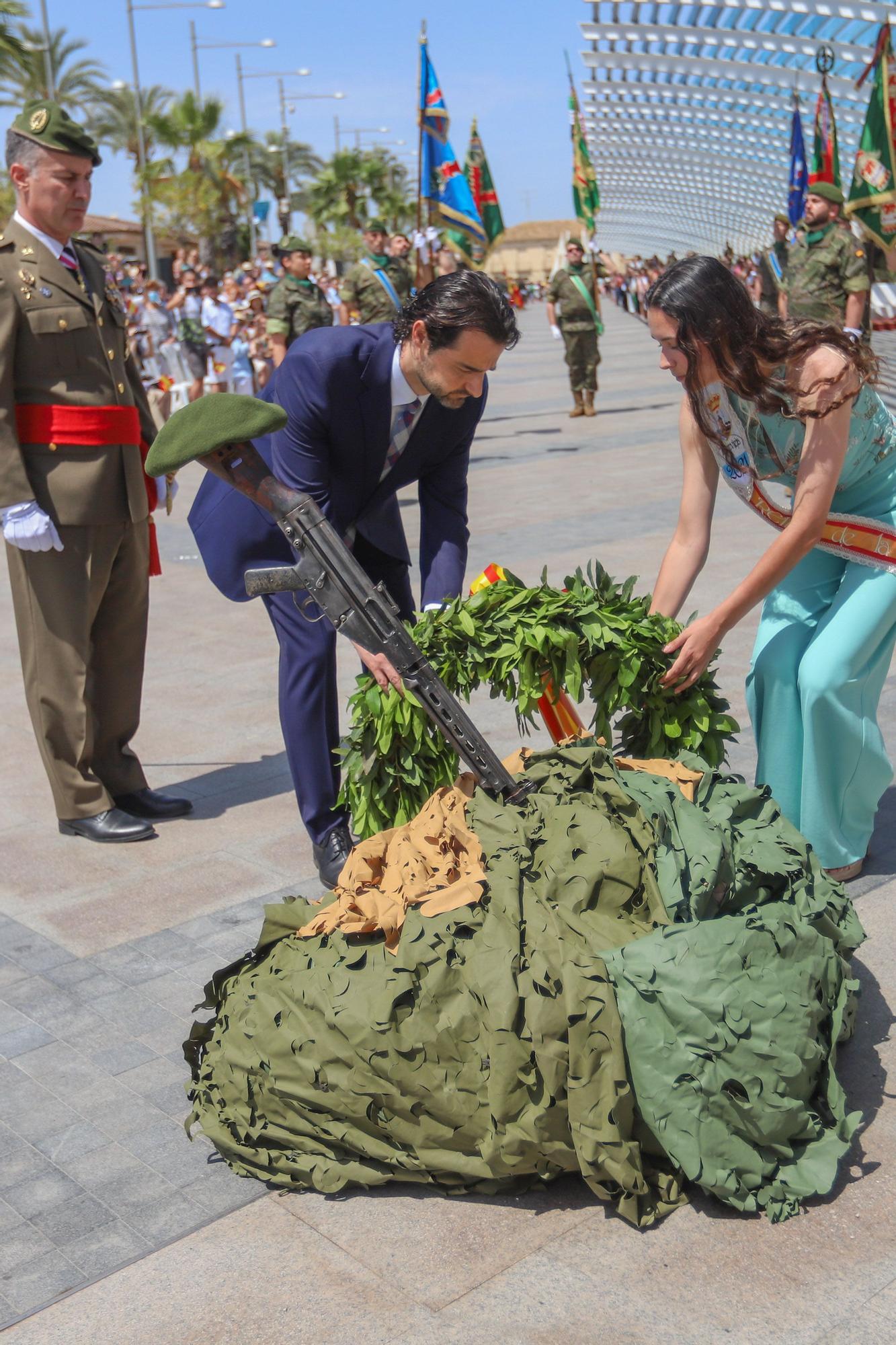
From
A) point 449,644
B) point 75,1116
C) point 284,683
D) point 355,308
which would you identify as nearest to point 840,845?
point 449,644

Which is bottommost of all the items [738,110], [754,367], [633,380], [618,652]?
[633,380]

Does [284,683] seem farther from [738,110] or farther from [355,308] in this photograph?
[738,110]

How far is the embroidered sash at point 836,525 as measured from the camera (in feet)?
12.0

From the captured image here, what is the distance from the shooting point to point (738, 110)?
3294 centimetres

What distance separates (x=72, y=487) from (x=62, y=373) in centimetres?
37

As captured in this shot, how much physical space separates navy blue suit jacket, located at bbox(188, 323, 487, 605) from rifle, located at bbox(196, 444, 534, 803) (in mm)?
643

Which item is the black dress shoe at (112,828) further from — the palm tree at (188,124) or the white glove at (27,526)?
the palm tree at (188,124)

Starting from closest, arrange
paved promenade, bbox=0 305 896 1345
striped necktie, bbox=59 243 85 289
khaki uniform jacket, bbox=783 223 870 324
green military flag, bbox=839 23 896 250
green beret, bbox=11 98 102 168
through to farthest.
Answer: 1. paved promenade, bbox=0 305 896 1345
2. green beret, bbox=11 98 102 168
3. striped necktie, bbox=59 243 85 289
4. khaki uniform jacket, bbox=783 223 870 324
5. green military flag, bbox=839 23 896 250

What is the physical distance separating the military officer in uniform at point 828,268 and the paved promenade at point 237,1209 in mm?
7389

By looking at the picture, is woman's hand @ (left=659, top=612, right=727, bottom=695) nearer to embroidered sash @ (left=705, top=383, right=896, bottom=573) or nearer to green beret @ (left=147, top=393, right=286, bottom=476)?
embroidered sash @ (left=705, top=383, right=896, bottom=573)

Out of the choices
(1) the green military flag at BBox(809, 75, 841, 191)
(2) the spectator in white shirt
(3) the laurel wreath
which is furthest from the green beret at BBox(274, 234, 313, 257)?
(3) the laurel wreath

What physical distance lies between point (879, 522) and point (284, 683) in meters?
1.74

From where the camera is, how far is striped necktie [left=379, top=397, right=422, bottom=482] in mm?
3658

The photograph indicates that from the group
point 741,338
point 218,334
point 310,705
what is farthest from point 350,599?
point 218,334
